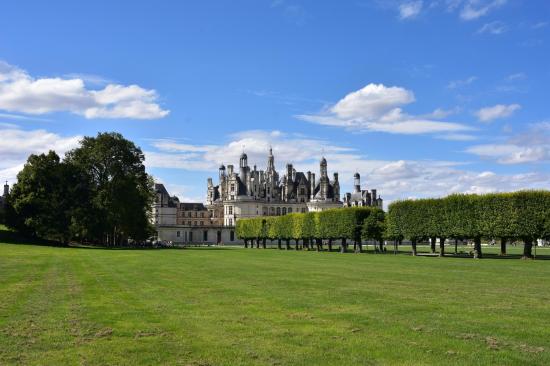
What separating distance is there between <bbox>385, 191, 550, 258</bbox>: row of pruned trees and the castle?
8896cm

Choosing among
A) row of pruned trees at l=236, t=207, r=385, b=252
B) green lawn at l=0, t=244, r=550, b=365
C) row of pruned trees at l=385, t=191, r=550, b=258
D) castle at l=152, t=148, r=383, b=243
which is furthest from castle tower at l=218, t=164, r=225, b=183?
green lawn at l=0, t=244, r=550, b=365

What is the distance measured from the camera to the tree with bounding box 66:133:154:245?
78812 millimetres

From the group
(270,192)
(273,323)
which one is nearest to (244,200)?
(270,192)

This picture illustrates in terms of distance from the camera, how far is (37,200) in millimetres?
77938

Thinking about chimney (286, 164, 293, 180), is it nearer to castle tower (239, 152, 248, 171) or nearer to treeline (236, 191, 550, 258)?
castle tower (239, 152, 248, 171)

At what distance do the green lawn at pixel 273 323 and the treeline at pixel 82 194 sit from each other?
57121 mm

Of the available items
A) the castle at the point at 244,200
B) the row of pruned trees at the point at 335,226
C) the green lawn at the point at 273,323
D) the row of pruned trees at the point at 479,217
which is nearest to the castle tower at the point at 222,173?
the castle at the point at 244,200

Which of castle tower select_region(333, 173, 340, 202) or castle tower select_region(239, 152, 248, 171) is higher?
castle tower select_region(239, 152, 248, 171)

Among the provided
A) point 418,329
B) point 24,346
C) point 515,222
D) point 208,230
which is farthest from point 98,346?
point 208,230

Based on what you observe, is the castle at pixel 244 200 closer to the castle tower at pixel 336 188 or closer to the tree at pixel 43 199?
the castle tower at pixel 336 188

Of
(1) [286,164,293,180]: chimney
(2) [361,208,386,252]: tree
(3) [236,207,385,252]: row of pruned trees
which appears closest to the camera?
(2) [361,208,386,252]: tree

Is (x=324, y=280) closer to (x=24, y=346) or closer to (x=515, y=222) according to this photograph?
(x=24, y=346)

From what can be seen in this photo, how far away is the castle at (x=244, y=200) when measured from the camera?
15188 centimetres

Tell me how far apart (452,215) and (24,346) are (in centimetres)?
5268
